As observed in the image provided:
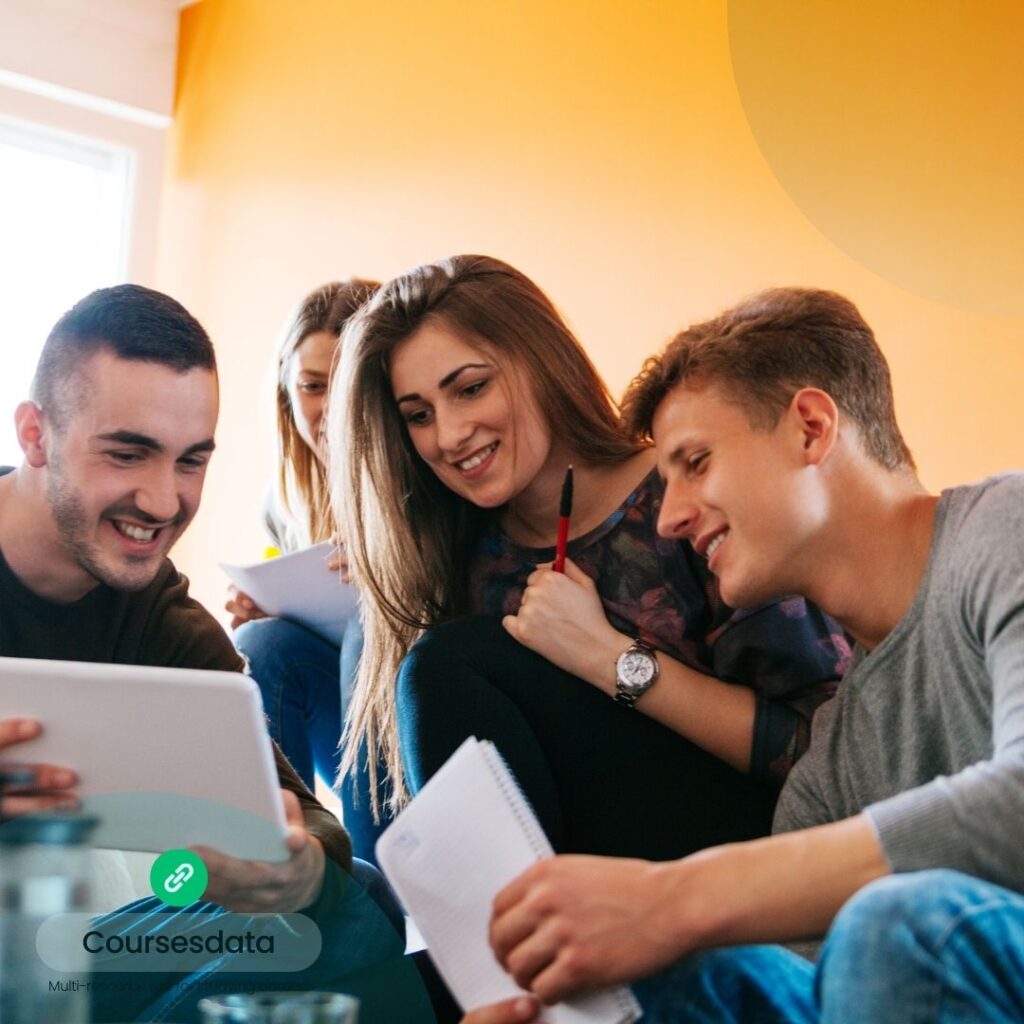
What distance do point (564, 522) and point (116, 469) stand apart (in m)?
0.47

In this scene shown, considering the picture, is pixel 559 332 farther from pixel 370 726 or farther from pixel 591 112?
pixel 591 112

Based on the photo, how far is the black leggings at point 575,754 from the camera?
132 centimetres

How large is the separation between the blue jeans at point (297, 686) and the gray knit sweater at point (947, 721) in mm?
1063

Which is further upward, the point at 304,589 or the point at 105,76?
the point at 105,76

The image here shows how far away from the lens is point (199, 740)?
978 mm

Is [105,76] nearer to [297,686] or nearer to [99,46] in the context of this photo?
[99,46]

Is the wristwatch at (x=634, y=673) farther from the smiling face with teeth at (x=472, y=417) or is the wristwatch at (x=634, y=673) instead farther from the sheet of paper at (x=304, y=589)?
the sheet of paper at (x=304, y=589)

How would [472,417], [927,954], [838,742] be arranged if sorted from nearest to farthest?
[927,954], [838,742], [472,417]

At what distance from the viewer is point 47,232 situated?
399cm

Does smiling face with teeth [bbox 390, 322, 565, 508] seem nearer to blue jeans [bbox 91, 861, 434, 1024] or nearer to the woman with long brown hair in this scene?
the woman with long brown hair

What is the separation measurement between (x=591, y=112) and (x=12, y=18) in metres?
1.86

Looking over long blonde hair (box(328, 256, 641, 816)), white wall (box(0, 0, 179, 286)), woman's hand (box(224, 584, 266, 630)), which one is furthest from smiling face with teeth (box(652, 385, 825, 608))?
white wall (box(0, 0, 179, 286))

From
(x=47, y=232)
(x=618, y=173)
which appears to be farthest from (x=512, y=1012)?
(x=47, y=232)

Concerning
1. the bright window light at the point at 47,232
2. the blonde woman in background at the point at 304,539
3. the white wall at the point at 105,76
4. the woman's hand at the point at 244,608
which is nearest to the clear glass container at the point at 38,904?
the blonde woman in background at the point at 304,539
